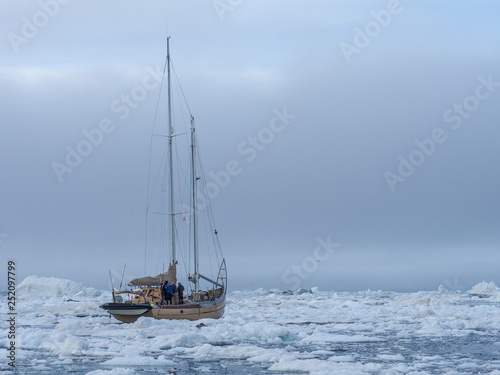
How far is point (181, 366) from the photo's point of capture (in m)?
19.4

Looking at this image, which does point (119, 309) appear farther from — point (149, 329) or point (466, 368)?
point (466, 368)

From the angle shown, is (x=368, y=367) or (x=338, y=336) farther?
(x=338, y=336)

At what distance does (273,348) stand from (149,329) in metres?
7.14

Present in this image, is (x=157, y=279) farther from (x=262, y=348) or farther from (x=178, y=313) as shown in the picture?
(x=262, y=348)

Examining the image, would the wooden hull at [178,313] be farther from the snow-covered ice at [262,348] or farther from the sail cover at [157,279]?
the sail cover at [157,279]

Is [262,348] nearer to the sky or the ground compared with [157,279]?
nearer to the ground

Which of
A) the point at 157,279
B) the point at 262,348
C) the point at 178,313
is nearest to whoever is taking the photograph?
the point at 262,348

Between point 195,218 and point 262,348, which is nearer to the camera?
point 262,348

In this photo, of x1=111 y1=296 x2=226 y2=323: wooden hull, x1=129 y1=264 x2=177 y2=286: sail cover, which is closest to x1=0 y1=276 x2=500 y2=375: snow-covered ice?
x1=111 y1=296 x2=226 y2=323: wooden hull

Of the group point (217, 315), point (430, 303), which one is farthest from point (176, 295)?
point (430, 303)

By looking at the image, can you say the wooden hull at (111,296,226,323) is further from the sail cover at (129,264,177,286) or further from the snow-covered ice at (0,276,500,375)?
the sail cover at (129,264,177,286)

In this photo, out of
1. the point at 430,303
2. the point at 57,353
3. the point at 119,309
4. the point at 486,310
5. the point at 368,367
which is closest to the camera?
the point at 368,367

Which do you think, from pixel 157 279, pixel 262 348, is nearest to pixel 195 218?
pixel 157 279

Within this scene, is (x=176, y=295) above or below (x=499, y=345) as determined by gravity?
above
